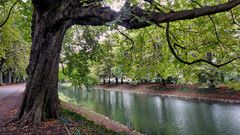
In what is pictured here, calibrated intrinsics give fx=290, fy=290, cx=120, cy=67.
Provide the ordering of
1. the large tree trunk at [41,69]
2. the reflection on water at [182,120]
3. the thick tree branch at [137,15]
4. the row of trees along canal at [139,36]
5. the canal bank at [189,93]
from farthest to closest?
the canal bank at [189,93], the reflection on water at [182,120], the large tree trunk at [41,69], the row of trees along canal at [139,36], the thick tree branch at [137,15]

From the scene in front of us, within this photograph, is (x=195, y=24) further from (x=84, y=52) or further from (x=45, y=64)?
(x=84, y=52)

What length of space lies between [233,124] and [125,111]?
35.9 ft

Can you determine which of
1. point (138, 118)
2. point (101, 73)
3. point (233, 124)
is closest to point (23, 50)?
point (101, 73)

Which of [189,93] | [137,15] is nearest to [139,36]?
[137,15]

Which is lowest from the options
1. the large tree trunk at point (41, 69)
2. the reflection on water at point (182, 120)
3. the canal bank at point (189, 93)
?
the reflection on water at point (182, 120)

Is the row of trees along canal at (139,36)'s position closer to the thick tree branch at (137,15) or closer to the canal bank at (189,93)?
the thick tree branch at (137,15)

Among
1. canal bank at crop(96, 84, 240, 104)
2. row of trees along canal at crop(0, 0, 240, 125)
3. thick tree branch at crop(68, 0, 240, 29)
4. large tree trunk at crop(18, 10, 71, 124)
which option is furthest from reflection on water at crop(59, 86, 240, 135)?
thick tree branch at crop(68, 0, 240, 29)

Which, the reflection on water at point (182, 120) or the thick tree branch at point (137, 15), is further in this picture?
the reflection on water at point (182, 120)

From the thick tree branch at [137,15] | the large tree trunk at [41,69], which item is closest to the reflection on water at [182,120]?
the large tree trunk at [41,69]

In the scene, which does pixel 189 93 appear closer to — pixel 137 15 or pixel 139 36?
pixel 139 36

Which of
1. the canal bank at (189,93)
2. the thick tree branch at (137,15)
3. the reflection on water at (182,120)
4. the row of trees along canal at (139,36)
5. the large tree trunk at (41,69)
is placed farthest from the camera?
the canal bank at (189,93)

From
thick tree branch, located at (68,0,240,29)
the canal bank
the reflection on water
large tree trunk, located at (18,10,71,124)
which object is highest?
thick tree branch, located at (68,0,240,29)

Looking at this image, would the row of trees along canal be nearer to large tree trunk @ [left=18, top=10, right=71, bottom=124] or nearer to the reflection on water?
large tree trunk @ [left=18, top=10, right=71, bottom=124]

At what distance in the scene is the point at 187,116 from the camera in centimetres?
2364
